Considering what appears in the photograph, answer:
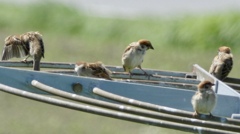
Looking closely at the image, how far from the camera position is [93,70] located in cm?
763

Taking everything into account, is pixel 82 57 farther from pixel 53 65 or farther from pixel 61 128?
pixel 53 65

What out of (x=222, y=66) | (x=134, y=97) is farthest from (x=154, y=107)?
(x=222, y=66)

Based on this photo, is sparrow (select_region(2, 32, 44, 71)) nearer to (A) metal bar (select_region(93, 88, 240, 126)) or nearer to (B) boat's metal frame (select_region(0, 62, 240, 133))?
(B) boat's metal frame (select_region(0, 62, 240, 133))

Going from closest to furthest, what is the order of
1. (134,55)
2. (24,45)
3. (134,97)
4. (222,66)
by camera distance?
(134,97), (222,66), (134,55), (24,45)

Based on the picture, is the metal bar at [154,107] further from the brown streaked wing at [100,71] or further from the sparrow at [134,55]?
the sparrow at [134,55]

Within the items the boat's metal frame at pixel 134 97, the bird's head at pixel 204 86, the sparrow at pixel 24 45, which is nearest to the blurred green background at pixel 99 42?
the sparrow at pixel 24 45

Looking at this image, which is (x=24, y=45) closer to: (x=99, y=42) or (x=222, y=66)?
(x=222, y=66)

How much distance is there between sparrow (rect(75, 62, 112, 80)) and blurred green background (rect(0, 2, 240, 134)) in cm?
365

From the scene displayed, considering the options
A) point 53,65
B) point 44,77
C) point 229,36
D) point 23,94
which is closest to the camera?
point 23,94

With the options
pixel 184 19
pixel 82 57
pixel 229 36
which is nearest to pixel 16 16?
pixel 82 57

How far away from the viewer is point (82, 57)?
1444cm

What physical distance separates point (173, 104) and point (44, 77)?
2.93 feet

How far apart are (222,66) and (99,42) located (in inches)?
263

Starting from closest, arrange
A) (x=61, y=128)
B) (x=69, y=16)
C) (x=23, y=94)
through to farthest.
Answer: (x=23, y=94)
(x=61, y=128)
(x=69, y=16)
